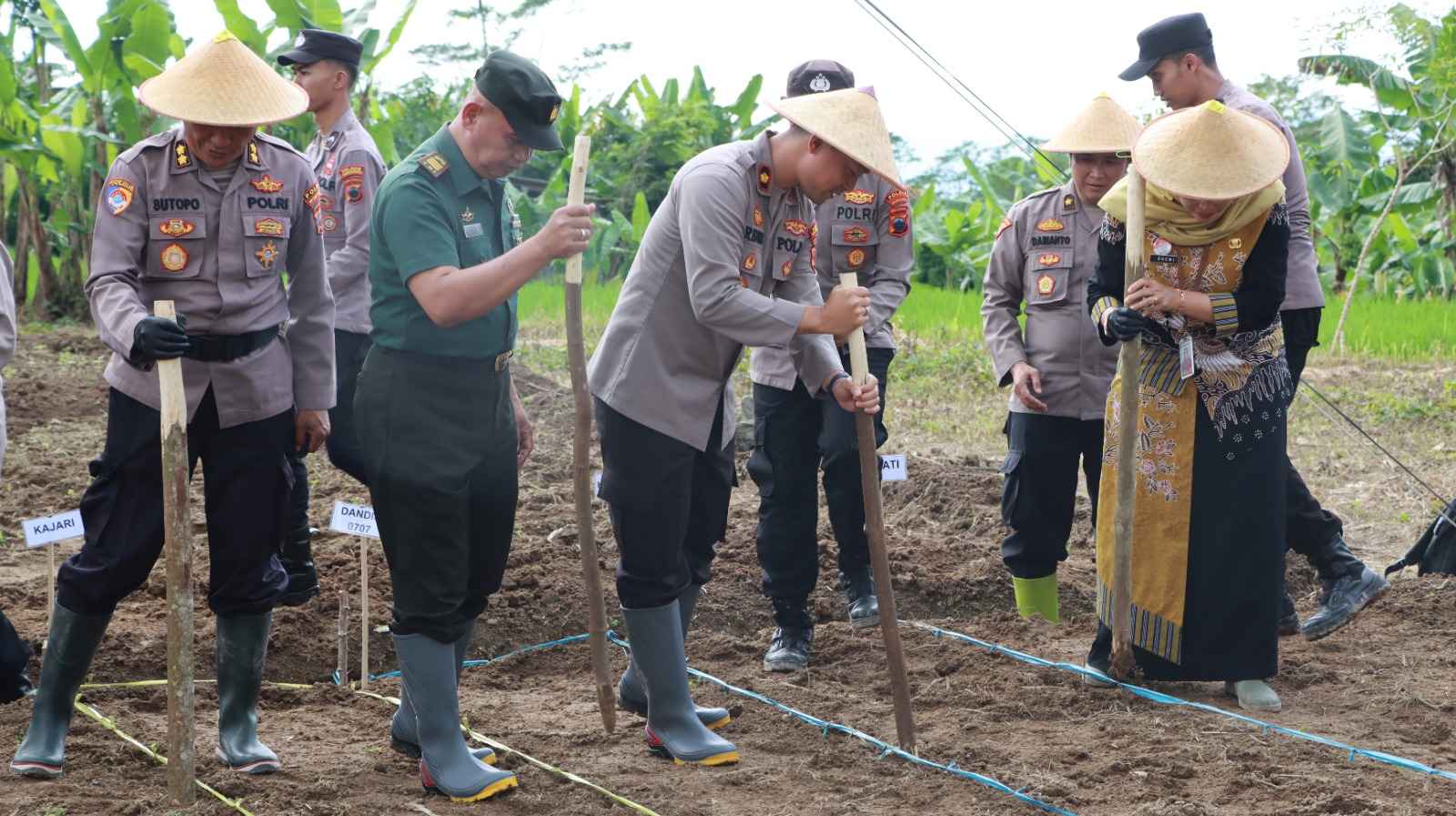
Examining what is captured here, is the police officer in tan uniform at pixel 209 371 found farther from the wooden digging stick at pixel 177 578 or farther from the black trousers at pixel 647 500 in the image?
the black trousers at pixel 647 500

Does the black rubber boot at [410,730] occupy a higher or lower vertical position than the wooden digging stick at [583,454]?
lower

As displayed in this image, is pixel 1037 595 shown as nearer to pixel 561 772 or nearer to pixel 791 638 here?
pixel 791 638

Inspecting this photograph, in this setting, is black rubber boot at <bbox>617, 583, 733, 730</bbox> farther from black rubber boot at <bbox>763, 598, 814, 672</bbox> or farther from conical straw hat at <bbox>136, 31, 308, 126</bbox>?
conical straw hat at <bbox>136, 31, 308, 126</bbox>

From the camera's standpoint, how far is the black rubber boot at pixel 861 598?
5516 mm

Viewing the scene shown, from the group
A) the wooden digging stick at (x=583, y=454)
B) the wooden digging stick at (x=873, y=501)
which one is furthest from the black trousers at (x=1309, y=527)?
the wooden digging stick at (x=583, y=454)

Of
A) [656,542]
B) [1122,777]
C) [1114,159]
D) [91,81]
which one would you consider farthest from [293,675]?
[91,81]

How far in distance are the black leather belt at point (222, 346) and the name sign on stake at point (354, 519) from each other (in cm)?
86

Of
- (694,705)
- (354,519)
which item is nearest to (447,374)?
(354,519)

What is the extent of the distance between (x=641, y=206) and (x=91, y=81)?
511 centimetres

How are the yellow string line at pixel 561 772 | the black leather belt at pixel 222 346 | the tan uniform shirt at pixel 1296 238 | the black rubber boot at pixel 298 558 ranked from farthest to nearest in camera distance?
the black rubber boot at pixel 298 558, the tan uniform shirt at pixel 1296 238, the black leather belt at pixel 222 346, the yellow string line at pixel 561 772

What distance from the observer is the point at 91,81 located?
1202cm

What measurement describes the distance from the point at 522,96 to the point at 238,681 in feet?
5.50

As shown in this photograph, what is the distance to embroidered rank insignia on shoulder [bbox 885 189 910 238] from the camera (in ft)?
17.7

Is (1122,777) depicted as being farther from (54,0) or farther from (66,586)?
(54,0)
